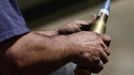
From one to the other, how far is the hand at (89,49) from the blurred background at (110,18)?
2.36m

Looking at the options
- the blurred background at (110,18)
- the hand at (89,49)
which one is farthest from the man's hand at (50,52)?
the blurred background at (110,18)

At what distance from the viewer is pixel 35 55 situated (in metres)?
1.71

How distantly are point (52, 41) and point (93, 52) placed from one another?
0.47ft

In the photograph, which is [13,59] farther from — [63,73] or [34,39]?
[63,73]

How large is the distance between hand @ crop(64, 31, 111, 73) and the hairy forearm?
1.7 inches

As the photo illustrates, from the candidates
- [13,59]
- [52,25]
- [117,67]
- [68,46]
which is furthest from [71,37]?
[52,25]

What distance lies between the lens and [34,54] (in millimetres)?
1712

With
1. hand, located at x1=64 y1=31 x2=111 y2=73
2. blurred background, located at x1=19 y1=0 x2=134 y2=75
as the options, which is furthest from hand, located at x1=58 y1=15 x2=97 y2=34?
blurred background, located at x1=19 y1=0 x2=134 y2=75

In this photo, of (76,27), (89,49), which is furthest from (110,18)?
(89,49)

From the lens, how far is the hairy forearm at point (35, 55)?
1688 mm

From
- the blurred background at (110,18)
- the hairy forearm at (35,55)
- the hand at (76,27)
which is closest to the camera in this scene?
the hairy forearm at (35,55)

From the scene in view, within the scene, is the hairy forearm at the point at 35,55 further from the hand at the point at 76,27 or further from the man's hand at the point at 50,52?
the hand at the point at 76,27

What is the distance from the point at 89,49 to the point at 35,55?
0.19 metres

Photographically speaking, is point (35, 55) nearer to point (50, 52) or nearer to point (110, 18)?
point (50, 52)
